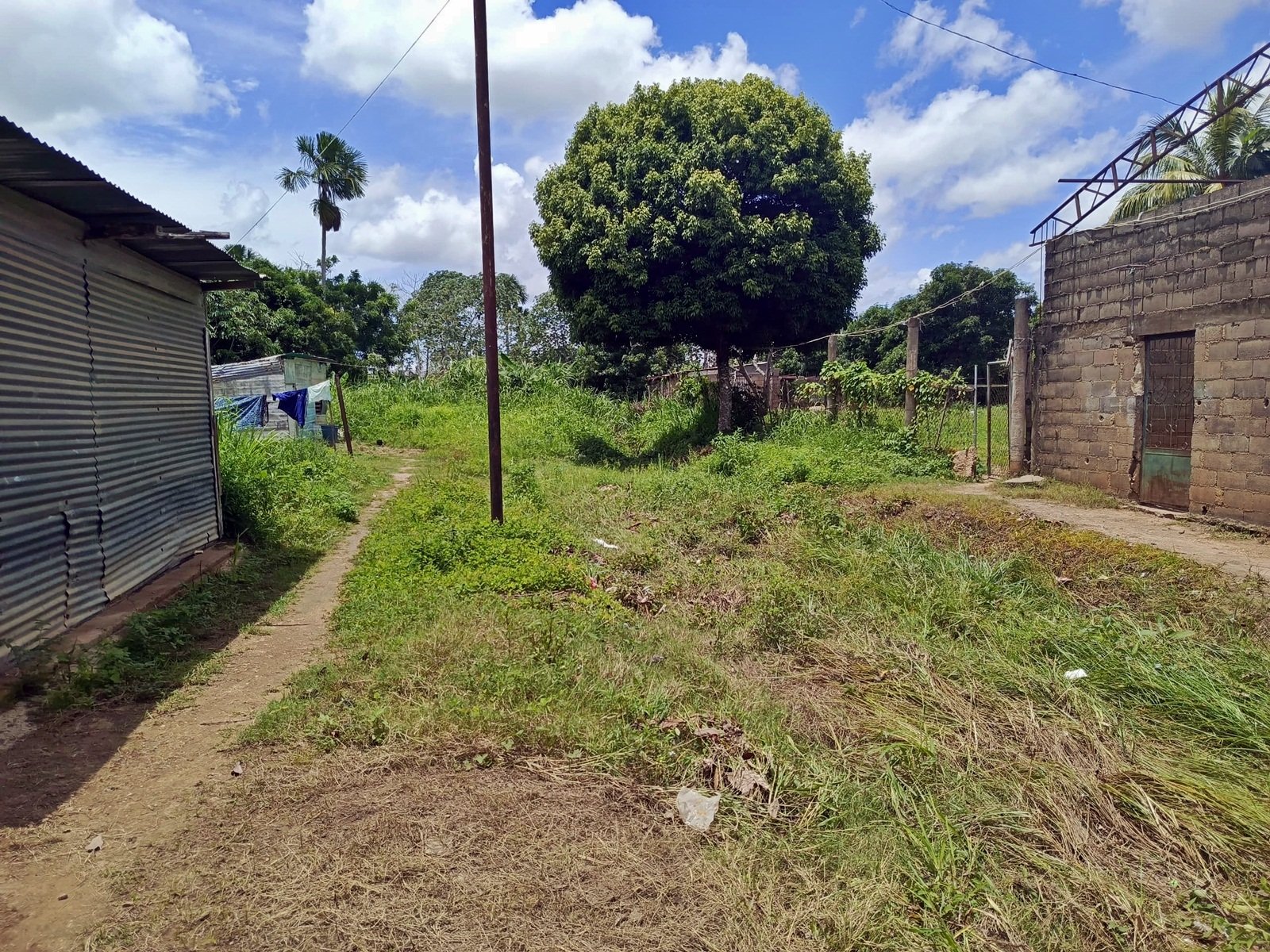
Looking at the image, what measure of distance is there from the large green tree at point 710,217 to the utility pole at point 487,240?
5.91m

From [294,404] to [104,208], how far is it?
12617 millimetres

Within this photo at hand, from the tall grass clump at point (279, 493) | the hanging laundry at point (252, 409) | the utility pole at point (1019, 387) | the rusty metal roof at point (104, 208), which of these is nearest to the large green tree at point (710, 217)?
the utility pole at point (1019, 387)

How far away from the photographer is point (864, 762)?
3.47m

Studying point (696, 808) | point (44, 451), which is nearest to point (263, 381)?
point (44, 451)

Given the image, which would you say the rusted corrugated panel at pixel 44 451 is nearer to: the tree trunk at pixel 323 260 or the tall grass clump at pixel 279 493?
the tall grass clump at pixel 279 493

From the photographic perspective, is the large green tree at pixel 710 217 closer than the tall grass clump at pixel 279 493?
No

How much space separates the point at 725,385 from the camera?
1541 centimetres

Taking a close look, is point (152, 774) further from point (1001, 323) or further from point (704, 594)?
point (1001, 323)

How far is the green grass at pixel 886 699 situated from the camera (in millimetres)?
2666

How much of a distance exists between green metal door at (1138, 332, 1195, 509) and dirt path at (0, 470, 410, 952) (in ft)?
30.7

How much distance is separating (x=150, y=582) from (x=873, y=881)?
6.07m

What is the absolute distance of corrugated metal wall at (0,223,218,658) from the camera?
15.0 ft

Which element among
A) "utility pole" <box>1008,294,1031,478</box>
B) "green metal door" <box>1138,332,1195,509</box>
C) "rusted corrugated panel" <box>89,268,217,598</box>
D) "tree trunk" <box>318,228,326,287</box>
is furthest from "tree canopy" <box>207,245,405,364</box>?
"green metal door" <box>1138,332,1195,509</box>

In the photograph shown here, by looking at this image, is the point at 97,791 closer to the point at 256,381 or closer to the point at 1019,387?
the point at 1019,387
